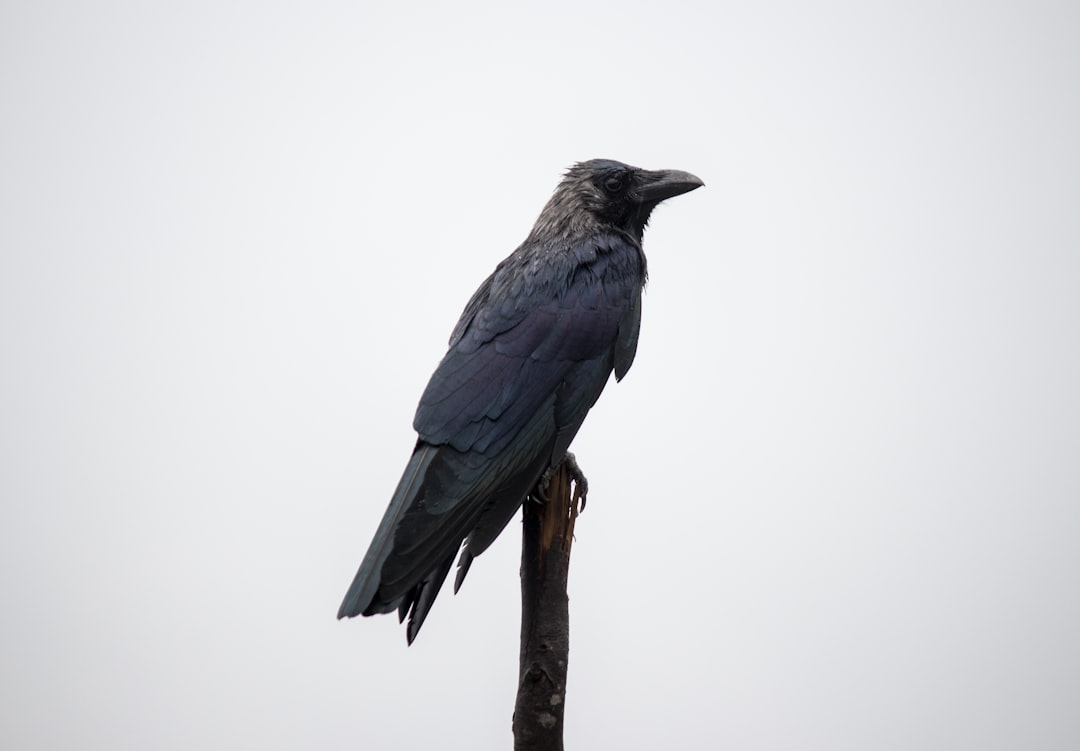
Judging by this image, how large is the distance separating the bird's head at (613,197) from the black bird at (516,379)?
0.01m

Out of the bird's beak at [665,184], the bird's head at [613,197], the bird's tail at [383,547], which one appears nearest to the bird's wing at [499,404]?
the bird's tail at [383,547]

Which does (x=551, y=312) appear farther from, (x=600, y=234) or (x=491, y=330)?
(x=600, y=234)

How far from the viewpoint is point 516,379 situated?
5.63m

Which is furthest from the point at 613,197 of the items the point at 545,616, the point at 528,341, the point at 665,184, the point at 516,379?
the point at 545,616

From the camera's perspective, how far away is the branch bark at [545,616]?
4.98 meters

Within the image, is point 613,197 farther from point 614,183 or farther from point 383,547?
point 383,547

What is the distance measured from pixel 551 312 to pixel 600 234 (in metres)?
1.00

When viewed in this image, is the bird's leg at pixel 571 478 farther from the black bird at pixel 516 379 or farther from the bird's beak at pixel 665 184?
the bird's beak at pixel 665 184

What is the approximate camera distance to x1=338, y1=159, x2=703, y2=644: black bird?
489 centimetres

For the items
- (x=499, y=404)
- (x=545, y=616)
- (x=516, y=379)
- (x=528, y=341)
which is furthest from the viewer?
(x=528, y=341)

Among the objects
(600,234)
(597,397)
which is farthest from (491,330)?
(600,234)

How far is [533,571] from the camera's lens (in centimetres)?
536

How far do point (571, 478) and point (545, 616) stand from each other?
35.3 inches

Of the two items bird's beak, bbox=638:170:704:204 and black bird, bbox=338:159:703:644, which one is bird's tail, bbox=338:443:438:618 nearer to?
black bird, bbox=338:159:703:644
